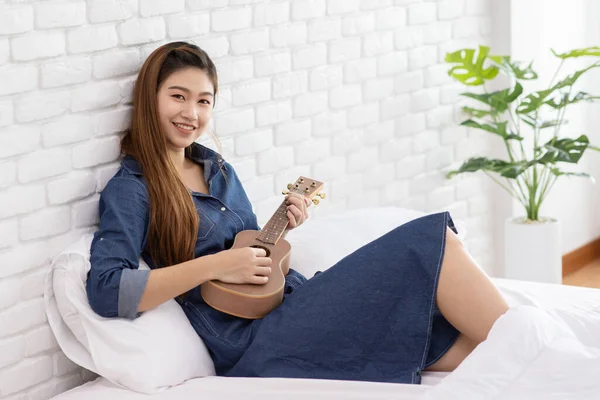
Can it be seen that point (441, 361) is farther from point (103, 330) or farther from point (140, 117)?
point (140, 117)

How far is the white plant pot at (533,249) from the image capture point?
3.70 m

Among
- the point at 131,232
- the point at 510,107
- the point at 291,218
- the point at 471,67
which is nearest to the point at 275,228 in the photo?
the point at 291,218

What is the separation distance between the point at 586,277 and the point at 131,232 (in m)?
2.76

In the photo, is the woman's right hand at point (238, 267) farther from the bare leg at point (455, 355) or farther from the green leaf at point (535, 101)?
the green leaf at point (535, 101)

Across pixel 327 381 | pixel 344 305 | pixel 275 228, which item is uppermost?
pixel 275 228

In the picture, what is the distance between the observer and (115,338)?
2.16 meters

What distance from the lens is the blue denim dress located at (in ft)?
7.11

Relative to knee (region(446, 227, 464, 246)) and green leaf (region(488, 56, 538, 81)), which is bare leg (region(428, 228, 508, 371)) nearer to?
knee (region(446, 227, 464, 246))

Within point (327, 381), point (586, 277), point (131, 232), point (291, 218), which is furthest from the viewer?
point (586, 277)

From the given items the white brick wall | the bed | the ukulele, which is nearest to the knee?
the bed

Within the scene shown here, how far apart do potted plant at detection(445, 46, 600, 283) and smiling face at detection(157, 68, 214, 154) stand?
4.40ft

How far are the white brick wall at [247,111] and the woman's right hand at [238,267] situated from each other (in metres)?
0.34

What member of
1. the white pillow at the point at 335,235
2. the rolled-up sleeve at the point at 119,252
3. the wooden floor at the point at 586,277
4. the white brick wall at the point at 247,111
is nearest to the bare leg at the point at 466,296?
the white pillow at the point at 335,235

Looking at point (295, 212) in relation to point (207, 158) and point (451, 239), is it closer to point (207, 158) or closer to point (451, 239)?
point (207, 158)
